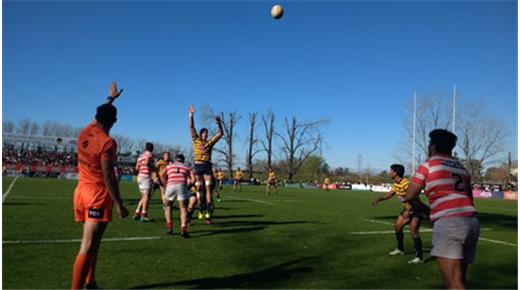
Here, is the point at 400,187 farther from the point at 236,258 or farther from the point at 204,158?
the point at 204,158

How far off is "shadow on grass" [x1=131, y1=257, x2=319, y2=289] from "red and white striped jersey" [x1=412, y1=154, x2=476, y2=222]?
227 centimetres

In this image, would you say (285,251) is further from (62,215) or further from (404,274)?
(62,215)

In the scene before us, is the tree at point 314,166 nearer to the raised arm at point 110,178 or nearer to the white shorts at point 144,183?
the white shorts at point 144,183

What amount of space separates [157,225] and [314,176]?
70.0 meters

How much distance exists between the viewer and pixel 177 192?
9.73 m

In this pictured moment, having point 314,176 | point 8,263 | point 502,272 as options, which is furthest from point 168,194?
point 314,176

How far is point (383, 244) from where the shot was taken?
925 cm

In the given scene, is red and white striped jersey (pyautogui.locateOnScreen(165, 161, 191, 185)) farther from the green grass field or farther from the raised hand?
the raised hand

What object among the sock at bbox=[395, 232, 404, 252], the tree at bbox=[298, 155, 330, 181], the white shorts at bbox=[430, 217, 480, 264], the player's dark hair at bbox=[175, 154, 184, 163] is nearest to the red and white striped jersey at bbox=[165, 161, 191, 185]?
the player's dark hair at bbox=[175, 154, 184, 163]

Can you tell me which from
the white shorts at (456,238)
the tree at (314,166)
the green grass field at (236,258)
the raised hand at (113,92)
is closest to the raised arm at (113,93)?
the raised hand at (113,92)

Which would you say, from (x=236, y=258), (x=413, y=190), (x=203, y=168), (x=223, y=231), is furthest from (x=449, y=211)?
(x=203, y=168)

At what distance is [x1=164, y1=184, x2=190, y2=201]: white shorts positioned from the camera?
31.9ft

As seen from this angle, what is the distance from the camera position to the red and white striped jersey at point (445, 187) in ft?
14.7

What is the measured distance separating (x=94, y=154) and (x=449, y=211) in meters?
3.56
